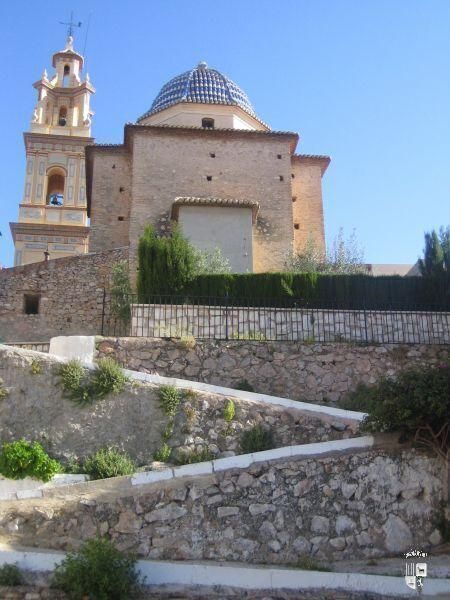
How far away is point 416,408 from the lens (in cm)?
980

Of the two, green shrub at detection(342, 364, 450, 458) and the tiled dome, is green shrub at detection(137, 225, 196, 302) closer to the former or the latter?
green shrub at detection(342, 364, 450, 458)

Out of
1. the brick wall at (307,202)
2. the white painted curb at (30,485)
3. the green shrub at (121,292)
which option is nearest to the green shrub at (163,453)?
the white painted curb at (30,485)

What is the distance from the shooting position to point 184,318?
1450 centimetres

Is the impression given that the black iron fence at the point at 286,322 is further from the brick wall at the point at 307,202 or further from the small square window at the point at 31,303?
the brick wall at the point at 307,202

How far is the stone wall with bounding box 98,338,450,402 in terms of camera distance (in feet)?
43.6

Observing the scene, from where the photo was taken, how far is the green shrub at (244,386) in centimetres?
1309

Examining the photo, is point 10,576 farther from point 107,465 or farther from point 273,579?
point 273,579

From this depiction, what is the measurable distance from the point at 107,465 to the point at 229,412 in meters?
2.10

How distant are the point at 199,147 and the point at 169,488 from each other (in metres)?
17.6

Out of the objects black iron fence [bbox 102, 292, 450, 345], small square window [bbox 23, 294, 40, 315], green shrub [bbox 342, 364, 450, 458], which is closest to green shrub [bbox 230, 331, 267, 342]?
black iron fence [bbox 102, 292, 450, 345]

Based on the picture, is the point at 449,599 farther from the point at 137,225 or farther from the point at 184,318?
the point at 137,225

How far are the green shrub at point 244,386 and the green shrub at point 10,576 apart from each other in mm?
5887

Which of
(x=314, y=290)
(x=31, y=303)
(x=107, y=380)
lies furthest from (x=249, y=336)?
(x=31, y=303)

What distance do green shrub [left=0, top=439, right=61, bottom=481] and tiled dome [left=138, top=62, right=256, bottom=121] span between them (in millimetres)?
19950
